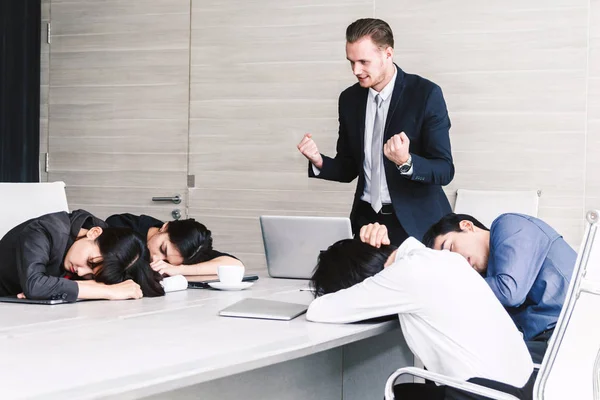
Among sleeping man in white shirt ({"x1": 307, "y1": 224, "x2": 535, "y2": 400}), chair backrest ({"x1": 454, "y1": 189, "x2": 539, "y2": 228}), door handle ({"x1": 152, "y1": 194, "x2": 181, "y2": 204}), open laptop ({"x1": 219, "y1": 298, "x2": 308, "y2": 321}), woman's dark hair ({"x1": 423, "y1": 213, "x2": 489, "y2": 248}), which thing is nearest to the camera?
sleeping man in white shirt ({"x1": 307, "y1": 224, "x2": 535, "y2": 400})

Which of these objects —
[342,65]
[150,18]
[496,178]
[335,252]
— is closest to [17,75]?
[150,18]

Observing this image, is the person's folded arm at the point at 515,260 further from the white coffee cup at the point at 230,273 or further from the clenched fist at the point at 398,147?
the white coffee cup at the point at 230,273

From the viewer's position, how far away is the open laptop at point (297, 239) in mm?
2697

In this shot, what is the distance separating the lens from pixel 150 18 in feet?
16.3

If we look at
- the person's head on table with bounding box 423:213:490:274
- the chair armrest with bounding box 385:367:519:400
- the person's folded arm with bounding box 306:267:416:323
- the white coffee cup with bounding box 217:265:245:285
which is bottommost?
the chair armrest with bounding box 385:367:519:400

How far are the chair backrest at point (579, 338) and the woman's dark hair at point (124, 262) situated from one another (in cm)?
123

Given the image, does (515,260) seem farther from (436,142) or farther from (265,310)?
(436,142)

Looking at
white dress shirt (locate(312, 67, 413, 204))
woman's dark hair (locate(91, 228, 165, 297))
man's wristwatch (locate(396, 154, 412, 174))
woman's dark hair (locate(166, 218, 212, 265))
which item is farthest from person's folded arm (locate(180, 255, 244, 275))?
man's wristwatch (locate(396, 154, 412, 174))

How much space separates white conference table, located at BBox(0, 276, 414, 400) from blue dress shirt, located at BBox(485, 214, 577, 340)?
0.36 meters

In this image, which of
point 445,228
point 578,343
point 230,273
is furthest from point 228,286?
point 578,343

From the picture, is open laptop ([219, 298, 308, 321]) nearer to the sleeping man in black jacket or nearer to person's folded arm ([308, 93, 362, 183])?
the sleeping man in black jacket

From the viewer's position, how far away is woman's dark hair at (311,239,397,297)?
2.01 meters

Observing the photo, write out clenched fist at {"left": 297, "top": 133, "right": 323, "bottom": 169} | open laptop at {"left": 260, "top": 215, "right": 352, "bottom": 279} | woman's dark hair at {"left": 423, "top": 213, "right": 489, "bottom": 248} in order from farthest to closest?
clenched fist at {"left": 297, "top": 133, "right": 323, "bottom": 169} → open laptop at {"left": 260, "top": 215, "right": 352, "bottom": 279} → woman's dark hair at {"left": 423, "top": 213, "right": 489, "bottom": 248}

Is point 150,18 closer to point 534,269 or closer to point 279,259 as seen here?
point 279,259
